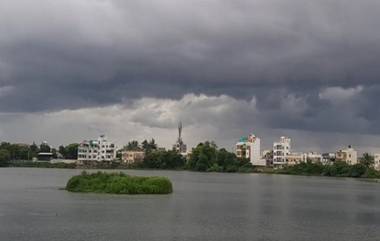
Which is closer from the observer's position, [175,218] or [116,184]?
[175,218]

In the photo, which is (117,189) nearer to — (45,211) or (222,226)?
(45,211)

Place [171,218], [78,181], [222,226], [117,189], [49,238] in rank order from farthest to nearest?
1. [78,181]
2. [117,189]
3. [171,218]
4. [222,226]
5. [49,238]

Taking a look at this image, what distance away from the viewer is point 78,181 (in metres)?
90.1

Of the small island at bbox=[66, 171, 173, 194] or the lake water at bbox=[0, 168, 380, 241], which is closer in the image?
the lake water at bbox=[0, 168, 380, 241]

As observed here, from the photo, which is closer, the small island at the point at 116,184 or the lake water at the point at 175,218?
the lake water at the point at 175,218

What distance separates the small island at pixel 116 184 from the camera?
84812mm

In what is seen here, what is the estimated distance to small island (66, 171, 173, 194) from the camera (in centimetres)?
8481

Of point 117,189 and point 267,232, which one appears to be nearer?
point 267,232

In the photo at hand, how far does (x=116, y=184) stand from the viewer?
8544cm

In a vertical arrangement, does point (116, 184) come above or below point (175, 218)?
above

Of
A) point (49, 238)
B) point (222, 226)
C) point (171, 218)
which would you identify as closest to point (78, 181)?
point (171, 218)

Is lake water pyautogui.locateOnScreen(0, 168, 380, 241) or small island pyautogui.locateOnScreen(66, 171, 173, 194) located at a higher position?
small island pyautogui.locateOnScreen(66, 171, 173, 194)

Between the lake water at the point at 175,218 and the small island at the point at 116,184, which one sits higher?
the small island at the point at 116,184

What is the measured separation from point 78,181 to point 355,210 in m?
37.8
